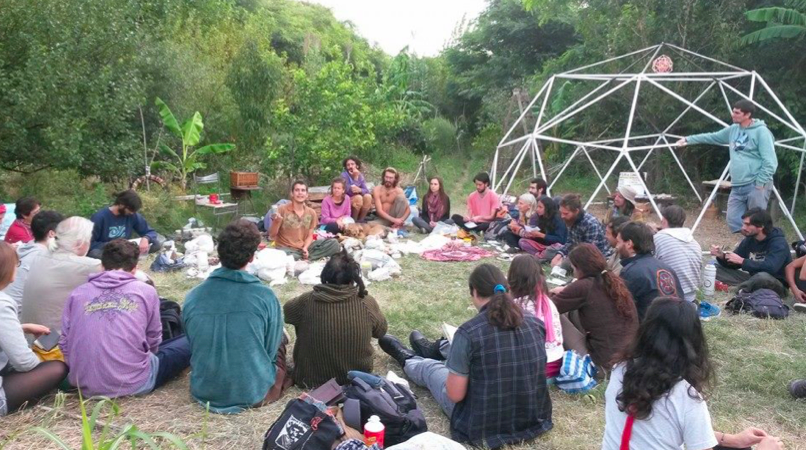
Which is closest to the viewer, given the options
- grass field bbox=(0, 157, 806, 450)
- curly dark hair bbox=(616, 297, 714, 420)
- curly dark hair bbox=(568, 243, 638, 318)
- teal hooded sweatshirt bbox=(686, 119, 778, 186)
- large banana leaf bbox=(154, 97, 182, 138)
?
curly dark hair bbox=(616, 297, 714, 420)

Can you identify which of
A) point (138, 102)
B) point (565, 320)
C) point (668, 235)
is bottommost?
point (565, 320)

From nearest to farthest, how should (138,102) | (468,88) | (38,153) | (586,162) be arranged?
(38,153) < (138,102) < (586,162) < (468,88)

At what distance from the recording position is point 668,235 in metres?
6.00

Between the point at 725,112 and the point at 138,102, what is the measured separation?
33.4 ft

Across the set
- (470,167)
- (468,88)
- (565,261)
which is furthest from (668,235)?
(468,88)

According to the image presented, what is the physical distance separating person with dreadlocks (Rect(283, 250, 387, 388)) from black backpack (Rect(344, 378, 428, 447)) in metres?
0.46

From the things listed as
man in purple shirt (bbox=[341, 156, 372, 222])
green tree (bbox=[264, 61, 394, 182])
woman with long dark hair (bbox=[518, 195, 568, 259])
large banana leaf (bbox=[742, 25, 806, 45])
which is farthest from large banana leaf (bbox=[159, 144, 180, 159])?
large banana leaf (bbox=[742, 25, 806, 45])

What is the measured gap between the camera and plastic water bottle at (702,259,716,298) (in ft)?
21.9

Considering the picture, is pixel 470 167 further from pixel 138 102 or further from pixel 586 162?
pixel 138 102

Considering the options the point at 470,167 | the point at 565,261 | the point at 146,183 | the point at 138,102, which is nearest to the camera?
the point at 565,261

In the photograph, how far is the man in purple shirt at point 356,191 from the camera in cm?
983

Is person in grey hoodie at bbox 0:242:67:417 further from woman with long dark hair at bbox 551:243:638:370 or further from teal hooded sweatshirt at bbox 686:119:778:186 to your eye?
teal hooded sweatshirt at bbox 686:119:778:186

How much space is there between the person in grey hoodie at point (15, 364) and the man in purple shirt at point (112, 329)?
0.12 metres

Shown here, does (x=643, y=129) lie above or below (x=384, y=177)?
above
